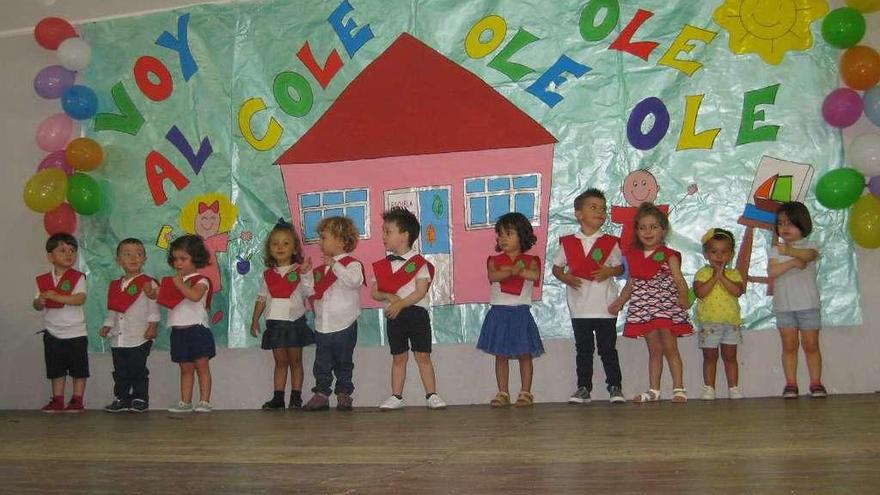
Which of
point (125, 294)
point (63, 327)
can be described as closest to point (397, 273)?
point (125, 294)

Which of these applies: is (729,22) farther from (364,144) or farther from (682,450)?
(682,450)

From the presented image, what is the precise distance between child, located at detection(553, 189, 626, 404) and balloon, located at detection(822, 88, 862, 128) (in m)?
1.10

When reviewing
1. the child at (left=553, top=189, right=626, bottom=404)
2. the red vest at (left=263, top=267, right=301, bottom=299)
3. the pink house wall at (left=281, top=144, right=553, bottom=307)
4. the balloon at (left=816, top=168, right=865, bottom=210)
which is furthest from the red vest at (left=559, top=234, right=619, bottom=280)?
the red vest at (left=263, top=267, right=301, bottom=299)

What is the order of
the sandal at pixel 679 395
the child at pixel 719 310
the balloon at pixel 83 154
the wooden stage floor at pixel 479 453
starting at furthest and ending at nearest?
the balloon at pixel 83 154
the child at pixel 719 310
the sandal at pixel 679 395
the wooden stage floor at pixel 479 453

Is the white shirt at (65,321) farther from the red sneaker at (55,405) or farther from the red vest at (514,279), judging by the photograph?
the red vest at (514,279)

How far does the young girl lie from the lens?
14.9 feet

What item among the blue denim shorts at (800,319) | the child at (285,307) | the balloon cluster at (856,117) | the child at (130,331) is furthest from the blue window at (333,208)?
the balloon cluster at (856,117)

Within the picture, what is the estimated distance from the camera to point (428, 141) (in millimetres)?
4984

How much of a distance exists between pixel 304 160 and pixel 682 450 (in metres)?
3.37

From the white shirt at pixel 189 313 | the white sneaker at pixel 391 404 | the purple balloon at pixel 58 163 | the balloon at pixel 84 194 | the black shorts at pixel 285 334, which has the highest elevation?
the purple balloon at pixel 58 163

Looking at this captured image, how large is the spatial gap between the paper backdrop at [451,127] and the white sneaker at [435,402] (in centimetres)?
40

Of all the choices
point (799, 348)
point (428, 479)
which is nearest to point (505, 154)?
point (799, 348)

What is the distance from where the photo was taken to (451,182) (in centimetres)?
493

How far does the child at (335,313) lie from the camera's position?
4.68m
